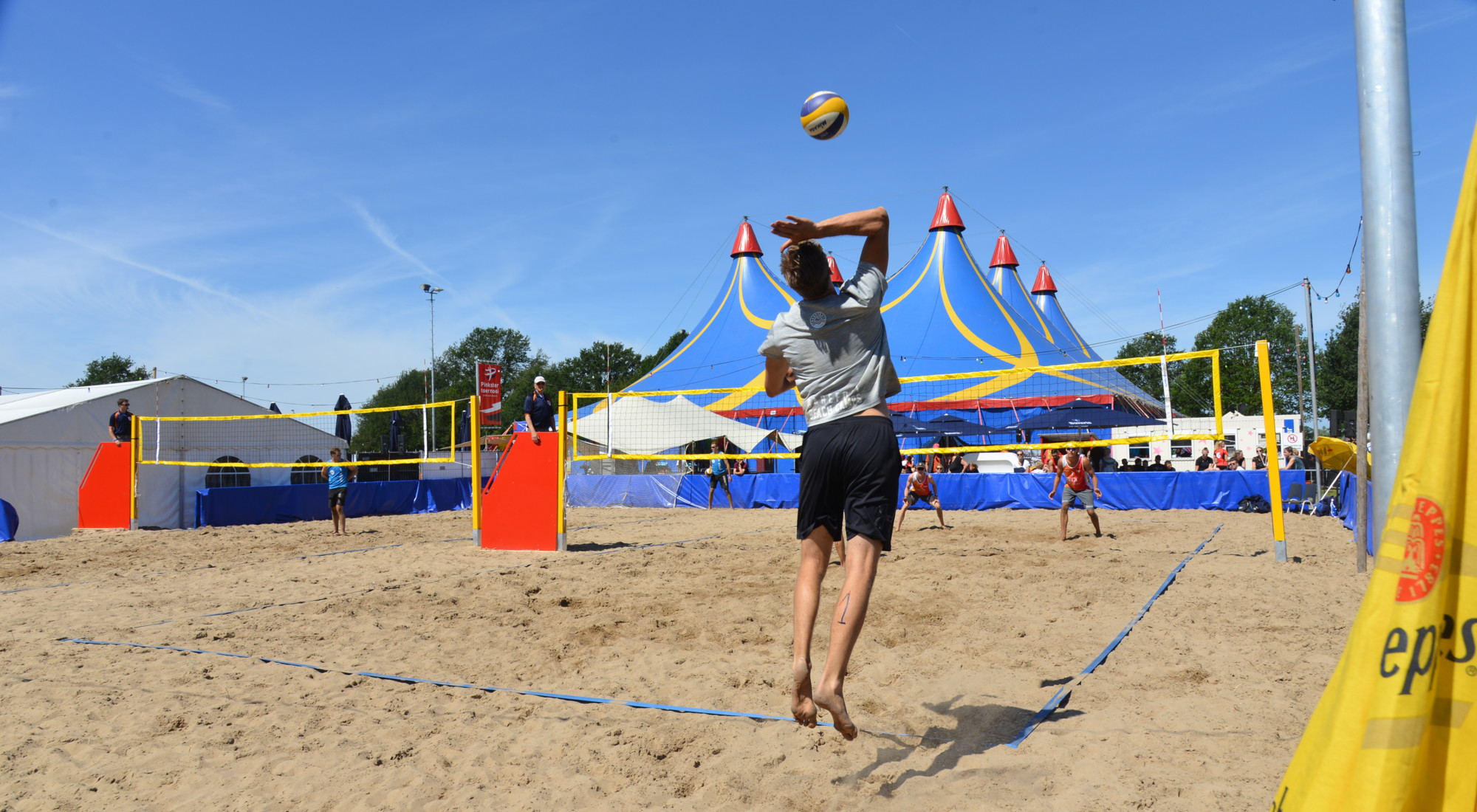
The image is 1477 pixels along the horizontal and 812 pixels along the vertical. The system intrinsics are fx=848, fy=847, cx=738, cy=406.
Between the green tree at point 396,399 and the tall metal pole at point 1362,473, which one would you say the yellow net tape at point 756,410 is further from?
→ the green tree at point 396,399

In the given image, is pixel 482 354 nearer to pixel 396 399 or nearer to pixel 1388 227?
pixel 396 399

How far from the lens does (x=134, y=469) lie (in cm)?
1244

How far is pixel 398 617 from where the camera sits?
4.95 meters

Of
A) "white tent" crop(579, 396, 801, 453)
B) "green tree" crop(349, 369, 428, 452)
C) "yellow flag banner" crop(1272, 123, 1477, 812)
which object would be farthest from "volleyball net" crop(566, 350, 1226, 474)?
"green tree" crop(349, 369, 428, 452)

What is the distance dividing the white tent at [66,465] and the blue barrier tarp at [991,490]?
8.27 meters

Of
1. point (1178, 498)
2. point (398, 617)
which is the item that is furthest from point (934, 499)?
point (398, 617)

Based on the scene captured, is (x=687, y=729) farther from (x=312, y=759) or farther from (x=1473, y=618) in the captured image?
(x=1473, y=618)

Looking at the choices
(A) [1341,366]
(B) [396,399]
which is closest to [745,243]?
(A) [1341,366]

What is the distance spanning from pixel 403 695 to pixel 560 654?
0.82 meters

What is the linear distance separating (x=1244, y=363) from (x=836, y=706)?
61.7 meters

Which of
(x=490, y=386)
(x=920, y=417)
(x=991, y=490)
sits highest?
(x=490, y=386)

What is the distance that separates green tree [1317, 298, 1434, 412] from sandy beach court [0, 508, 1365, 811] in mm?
40954

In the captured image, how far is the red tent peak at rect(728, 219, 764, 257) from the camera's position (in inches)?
965

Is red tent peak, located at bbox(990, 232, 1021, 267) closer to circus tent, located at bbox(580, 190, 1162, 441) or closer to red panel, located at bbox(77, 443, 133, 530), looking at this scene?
circus tent, located at bbox(580, 190, 1162, 441)
